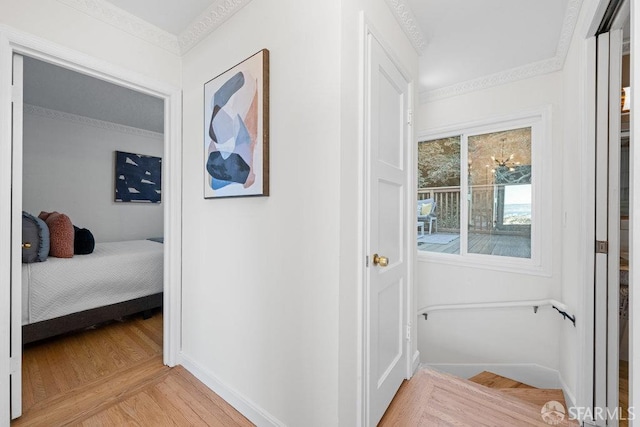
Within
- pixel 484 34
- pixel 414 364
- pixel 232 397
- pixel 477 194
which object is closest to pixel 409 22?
pixel 484 34

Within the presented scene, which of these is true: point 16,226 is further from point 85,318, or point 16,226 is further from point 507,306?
point 507,306

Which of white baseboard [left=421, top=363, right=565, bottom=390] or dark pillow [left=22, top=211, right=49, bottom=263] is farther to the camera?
white baseboard [left=421, top=363, right=565, bottom=390]

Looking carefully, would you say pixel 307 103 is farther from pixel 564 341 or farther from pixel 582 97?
pixel 564 341

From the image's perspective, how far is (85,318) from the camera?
2455 millimetres

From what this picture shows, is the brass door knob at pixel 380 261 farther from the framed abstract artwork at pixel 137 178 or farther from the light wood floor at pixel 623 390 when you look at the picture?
the framed abstract artwork at pixel 137 178

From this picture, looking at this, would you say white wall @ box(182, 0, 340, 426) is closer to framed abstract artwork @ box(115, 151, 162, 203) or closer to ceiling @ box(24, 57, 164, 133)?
ceiling @ box(24, 57, 164, 133)

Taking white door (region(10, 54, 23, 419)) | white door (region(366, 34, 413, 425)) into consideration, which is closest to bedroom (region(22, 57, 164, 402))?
white door (region(10, 54, 23, 419))

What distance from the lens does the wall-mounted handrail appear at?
2023mm

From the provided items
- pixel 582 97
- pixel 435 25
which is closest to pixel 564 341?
pixel 582 97

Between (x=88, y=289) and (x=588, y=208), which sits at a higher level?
(x=588, y=208)

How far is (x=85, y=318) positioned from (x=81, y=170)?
241 cm

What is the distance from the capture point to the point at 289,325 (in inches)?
54.6

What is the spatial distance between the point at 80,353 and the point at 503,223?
383 cm

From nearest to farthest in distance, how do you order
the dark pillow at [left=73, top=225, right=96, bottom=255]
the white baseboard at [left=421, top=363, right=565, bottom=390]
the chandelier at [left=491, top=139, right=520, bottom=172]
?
the white baseboard at [left=421, top=363, right=565, bottom=390], the chandelier at [left=491, top=139, right=520, bottom=172], the dark pillow at [left=73, top=225, right=96, bottom=255]
